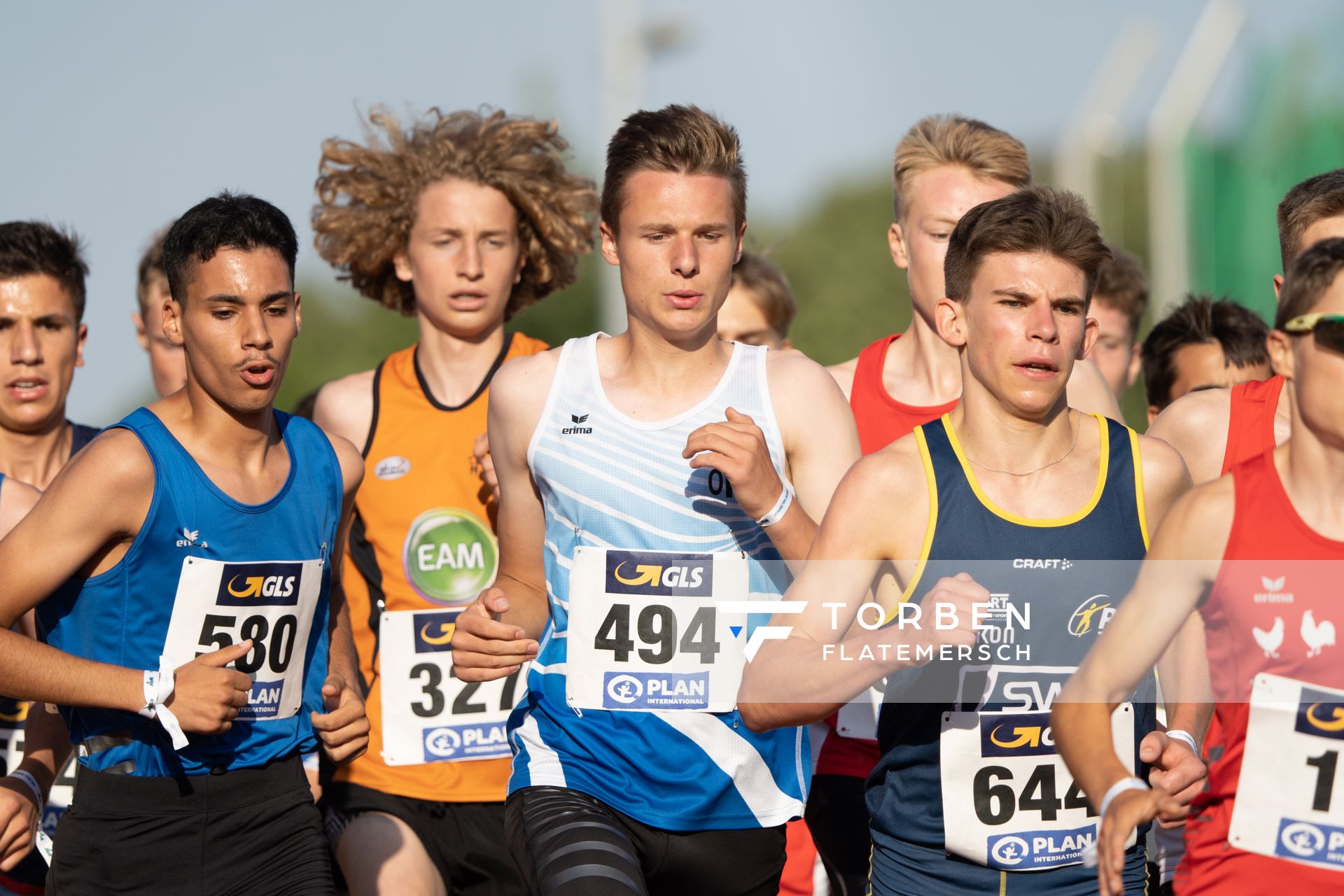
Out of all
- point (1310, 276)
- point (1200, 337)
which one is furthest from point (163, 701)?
point (1200, 337)

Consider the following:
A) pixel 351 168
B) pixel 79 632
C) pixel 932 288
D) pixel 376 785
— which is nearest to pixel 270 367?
pixel 79 632

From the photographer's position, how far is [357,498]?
5.72 meters

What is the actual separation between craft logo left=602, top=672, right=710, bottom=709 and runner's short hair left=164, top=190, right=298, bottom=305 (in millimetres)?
1576

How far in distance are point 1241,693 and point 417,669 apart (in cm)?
315

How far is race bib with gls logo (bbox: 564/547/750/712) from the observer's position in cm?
427

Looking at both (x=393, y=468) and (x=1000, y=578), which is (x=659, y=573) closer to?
(x=1000, y=578)

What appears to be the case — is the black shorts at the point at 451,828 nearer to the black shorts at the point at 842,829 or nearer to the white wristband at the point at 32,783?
the white wristband at the point at 32,783

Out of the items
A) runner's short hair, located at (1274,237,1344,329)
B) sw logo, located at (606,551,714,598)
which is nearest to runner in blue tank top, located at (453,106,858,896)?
sw logo, located at (606,551,714,598)

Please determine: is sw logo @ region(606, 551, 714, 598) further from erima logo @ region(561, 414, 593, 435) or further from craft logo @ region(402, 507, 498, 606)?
craft logo @ region(402, 507, 498, 606)

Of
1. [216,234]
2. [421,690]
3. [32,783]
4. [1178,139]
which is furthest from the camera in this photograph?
[1178,139]

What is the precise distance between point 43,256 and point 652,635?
3.07m

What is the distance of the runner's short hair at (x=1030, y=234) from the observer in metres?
3.91

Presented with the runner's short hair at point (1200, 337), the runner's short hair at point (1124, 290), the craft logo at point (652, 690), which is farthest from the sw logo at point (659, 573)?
the runner's short hair at point (1124, 290)

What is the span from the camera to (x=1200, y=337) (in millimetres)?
6137
